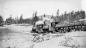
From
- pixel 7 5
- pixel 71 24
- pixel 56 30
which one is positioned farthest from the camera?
pixel 56 30

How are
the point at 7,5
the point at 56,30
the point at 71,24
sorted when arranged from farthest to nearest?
the point at 56,30 < the point at 71,24 < the point at 7,5

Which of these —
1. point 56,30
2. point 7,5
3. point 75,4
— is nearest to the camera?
point 7,5

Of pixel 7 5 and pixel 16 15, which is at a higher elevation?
pixel 7 5

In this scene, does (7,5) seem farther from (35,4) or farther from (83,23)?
(83,23)

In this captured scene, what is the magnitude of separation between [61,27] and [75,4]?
713mm

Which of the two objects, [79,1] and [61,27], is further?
[61,27]

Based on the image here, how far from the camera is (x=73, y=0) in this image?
1532 mm

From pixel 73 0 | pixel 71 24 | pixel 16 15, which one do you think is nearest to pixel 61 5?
pixel 73 0

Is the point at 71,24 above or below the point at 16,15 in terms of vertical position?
below

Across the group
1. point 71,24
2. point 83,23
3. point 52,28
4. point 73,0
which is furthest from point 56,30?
point 73,0

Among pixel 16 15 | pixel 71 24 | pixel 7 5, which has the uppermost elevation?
pixel 7 5

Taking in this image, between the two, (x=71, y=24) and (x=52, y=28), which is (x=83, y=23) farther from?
(x=52, y=28)

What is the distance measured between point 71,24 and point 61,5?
23.7 inches

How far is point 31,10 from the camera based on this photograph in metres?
1.54
